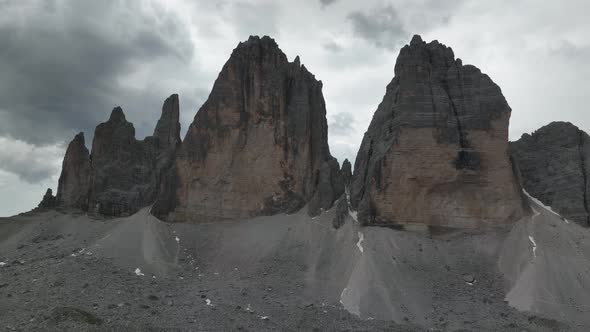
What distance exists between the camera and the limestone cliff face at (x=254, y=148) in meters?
49.0

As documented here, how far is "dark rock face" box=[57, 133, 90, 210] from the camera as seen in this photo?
57.5 meters

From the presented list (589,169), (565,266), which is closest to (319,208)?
(565,266)

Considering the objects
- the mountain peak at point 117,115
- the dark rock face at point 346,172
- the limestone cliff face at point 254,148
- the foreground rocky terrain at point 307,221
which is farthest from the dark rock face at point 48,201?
the dark rock face at point 346,172

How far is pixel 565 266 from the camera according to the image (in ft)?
119

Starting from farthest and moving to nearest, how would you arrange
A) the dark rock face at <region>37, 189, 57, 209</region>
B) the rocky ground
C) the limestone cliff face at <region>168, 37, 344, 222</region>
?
the dark rock face at <region>37, 189, 57, 209</region>, the limestone cliff face at <region>168, 37, 344, 222</region>, the rocky ground

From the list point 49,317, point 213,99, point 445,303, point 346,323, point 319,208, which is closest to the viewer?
point 49,317

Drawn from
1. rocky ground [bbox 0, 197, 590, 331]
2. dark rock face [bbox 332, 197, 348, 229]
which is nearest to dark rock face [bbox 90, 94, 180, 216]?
rocky ground [bbox 0, 197, 590, 331]

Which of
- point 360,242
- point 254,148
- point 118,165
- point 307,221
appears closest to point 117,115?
point 118,165

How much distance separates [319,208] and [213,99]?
50.6ft

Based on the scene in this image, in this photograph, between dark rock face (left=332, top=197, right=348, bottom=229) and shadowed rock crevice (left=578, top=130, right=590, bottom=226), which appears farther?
dark rock face (left=332, top=197, right=348, bottom=229)

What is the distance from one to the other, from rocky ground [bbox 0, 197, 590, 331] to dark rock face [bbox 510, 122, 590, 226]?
2.26 metres

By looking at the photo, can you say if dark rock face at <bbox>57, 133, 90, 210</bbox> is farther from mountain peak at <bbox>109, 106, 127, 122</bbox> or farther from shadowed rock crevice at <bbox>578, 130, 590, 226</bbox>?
shadowed rock crevice at <bbox>578, 130, 590, 226</bbox>

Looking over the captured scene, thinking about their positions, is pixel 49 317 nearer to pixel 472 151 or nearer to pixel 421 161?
pixel 421 161

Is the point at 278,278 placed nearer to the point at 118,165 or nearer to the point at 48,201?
the point at 118,165
